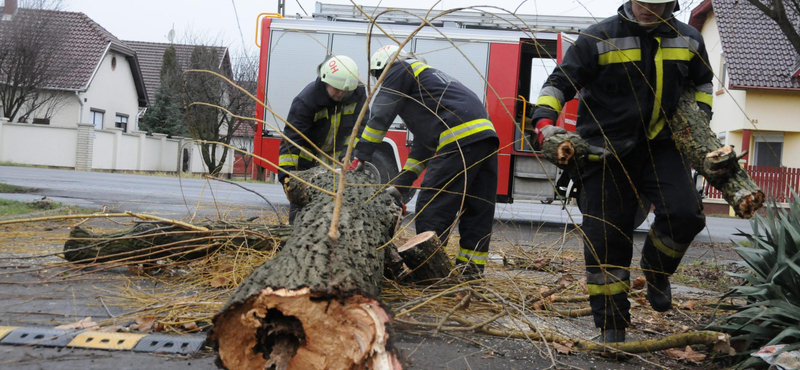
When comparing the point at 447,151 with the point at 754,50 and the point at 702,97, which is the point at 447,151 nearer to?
the point at 702,97

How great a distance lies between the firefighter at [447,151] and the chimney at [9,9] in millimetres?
27478

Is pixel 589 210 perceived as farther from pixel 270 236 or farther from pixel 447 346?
pixel 270 236

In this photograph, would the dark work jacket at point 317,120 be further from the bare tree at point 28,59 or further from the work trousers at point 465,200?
the bare tree at point 28,59

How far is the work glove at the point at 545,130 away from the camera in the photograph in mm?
2938

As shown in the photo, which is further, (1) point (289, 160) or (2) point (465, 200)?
(1) point (289, 160)

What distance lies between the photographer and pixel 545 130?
298cm

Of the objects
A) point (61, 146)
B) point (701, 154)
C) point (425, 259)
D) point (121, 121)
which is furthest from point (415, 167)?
point (121, 121)

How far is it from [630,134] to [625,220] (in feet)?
1.35

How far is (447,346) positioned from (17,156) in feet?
84.0

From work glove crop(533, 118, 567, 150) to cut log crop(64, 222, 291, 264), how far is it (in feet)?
5.67

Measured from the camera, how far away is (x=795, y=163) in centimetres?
1994

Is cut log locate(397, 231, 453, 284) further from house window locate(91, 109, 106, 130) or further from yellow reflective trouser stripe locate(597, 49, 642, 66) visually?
house window locate(91, 109, 106, 130)

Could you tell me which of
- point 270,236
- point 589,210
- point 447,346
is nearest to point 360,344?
point 447,346

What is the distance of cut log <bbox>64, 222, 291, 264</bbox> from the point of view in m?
3.98
